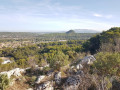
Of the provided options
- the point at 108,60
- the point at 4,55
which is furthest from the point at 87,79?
the point at 4,55

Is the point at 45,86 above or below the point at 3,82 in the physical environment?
below

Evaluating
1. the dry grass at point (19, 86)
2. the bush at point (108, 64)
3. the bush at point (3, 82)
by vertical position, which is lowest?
the dry grass at point (19, 86)

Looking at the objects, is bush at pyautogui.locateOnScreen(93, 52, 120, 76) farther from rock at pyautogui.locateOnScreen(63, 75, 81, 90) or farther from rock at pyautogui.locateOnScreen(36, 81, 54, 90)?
rock at pyautogui.locateOnScreen(36, 81, 54, 90)

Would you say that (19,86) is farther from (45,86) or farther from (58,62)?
(58,62)

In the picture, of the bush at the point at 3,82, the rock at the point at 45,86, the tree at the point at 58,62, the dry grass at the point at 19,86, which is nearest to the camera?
the bush at the point at 3,82

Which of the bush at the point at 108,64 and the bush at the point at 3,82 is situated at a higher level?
the bush at the point at 108,64

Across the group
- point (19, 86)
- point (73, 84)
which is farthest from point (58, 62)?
point (19, 86)

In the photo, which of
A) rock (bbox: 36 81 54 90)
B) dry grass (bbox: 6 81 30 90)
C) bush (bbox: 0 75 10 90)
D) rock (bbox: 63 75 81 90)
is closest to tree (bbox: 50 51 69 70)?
rock (bbox: 63 75 81 90)

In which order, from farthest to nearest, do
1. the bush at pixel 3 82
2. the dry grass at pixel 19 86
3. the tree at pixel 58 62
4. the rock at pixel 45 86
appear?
1. the tree at pixel 58 62
2. the rock at pixel 45 86
3. the dry grass at pixel 19 86
4. the bush at pixel 3 82

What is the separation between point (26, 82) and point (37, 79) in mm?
1145

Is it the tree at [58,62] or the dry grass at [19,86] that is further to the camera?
the tree at [58,62]

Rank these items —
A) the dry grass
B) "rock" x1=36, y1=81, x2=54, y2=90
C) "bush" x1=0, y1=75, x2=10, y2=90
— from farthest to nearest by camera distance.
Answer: "rock" x1=36, y1=81, x2=54, y2=90 → the dry grass → "bush" x1=0, y1=75, x2=10, y2=90

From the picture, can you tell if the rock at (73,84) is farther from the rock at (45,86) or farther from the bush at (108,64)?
the bush at (108,64)

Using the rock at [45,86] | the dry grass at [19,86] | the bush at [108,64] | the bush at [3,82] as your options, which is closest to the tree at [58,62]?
the rock at [45,86]
